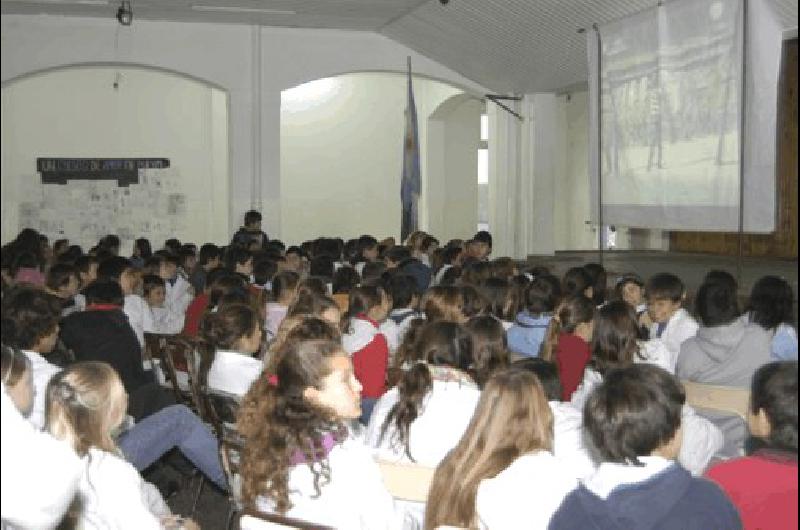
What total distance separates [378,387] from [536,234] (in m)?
9.24

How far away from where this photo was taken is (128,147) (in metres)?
15.1

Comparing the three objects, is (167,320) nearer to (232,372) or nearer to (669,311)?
(232,372)

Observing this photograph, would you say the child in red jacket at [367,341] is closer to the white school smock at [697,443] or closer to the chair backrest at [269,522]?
the white school smock at [697,443]

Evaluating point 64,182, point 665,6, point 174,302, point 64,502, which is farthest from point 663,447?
point 64,182

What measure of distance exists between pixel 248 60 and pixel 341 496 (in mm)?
11146

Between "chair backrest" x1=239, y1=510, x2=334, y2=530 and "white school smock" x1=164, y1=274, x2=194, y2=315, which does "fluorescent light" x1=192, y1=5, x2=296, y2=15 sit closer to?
A: "white school smock" x1=164, y1=274, x2=194, y2=315

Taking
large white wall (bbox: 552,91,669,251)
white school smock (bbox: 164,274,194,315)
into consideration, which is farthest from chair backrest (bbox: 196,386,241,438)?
large white wall (bbox: 552,91,669,251)

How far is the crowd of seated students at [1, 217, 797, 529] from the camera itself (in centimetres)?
239

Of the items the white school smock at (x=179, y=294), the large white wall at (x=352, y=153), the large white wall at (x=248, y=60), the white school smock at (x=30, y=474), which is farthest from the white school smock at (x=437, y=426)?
the large white wall at (x=352, y=153)

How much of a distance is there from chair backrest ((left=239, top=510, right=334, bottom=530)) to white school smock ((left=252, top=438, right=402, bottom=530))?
0.28 ft

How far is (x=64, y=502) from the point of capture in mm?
1901

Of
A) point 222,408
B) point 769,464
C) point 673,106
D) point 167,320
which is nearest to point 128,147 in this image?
point 167,320

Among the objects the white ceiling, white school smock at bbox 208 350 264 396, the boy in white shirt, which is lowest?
white school smock at bbox 208 350 264 396

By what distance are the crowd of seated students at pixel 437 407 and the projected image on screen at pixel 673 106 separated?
2469mm
